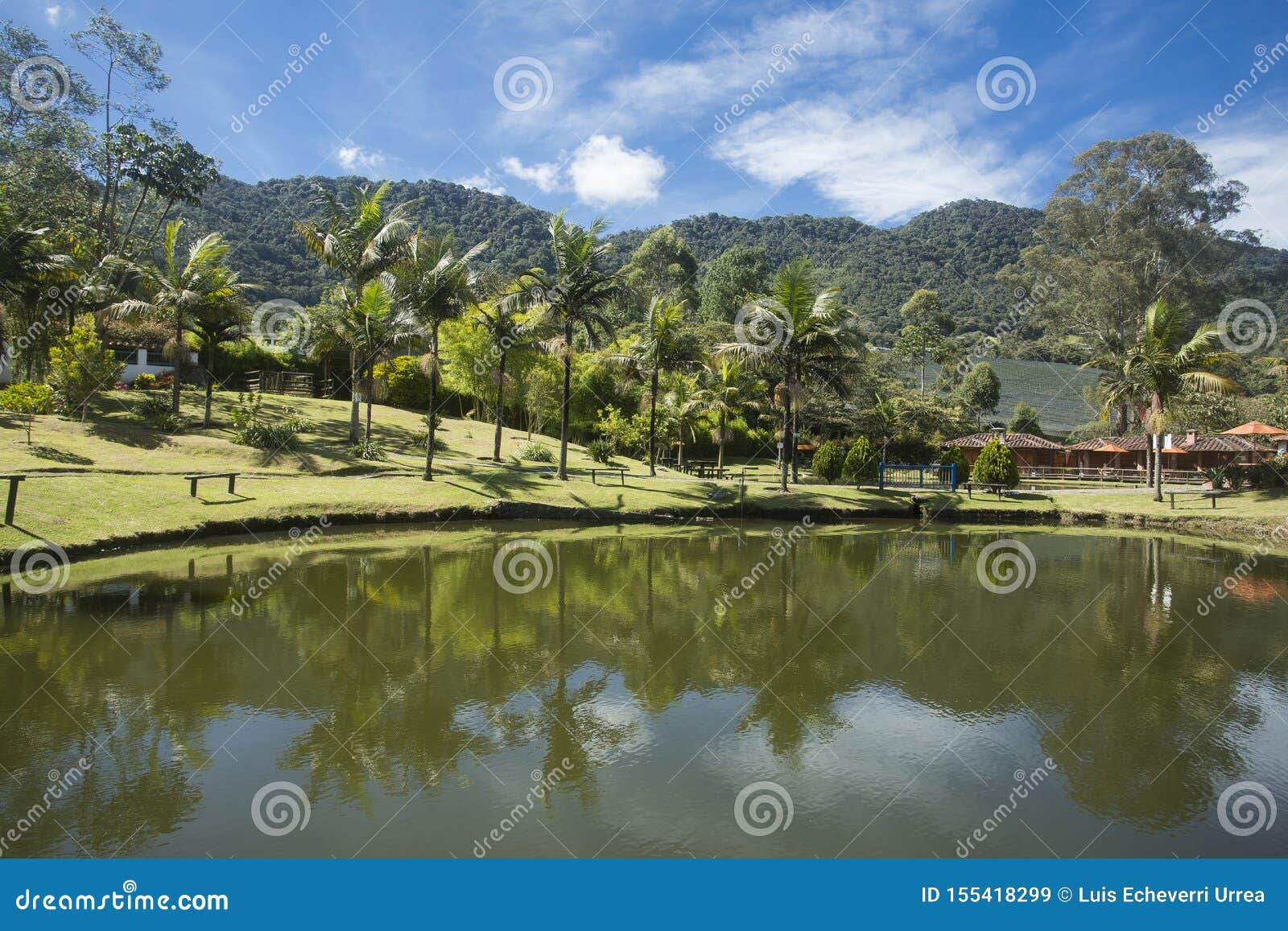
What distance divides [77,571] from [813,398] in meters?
36.7

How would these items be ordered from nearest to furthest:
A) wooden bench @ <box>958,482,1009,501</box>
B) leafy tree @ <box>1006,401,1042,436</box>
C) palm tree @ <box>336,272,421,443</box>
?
palm tree @ <box>336,272,421,443</box>
wooden bench @ <box>958,482,1009,501</box>
leafy tree @ <box>1006,401,1042,436</box>

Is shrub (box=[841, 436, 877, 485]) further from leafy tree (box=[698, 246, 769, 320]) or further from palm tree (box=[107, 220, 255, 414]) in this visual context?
leafy tree (box=[698, 246, 769, 320])

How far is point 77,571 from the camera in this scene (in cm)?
1356

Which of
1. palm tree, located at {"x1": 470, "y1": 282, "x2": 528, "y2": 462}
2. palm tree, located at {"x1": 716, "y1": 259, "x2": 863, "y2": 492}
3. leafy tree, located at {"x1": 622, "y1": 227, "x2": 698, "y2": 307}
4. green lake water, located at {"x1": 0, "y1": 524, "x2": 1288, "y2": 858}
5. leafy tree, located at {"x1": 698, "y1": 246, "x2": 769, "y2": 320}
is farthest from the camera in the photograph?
leafy tree, located at {"x1": 622, "y1": 227, "x2": 698, "y2": 307}

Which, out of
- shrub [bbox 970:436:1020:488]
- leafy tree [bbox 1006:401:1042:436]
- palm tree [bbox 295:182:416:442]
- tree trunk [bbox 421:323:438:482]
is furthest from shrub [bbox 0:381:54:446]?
leafy tree [bbox 1006:401:1042:436]

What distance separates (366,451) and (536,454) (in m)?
8.13

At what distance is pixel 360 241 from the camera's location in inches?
1190

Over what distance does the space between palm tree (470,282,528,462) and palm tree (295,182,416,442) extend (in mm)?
4049

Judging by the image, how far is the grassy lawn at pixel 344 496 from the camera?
55.7 feet

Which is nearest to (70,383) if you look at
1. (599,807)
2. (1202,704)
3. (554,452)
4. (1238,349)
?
(554,452)

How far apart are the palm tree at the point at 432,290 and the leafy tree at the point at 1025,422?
41179mm

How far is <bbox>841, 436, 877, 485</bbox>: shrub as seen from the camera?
102 feet

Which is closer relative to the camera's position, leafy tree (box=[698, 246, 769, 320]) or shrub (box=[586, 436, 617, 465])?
shrub (box=[586, 436, 617, 465])

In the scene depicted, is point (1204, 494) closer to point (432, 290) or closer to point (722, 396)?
point (722, 396)
